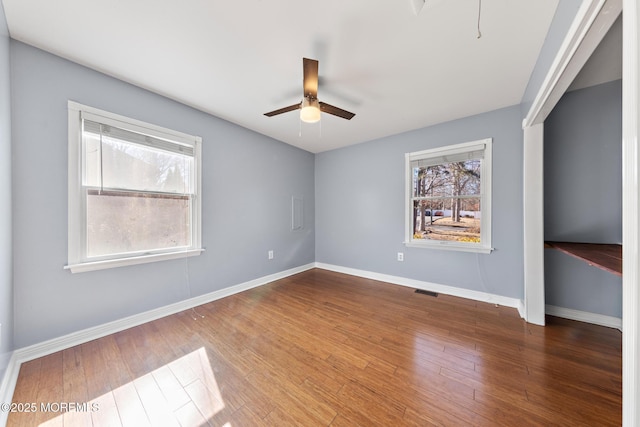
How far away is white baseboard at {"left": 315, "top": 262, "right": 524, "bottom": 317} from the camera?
2666 mm

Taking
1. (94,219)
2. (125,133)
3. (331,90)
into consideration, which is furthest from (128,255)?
(331,90)

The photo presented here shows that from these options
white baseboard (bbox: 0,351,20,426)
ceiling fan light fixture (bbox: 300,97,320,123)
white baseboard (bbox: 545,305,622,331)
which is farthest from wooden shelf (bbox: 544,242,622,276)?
white baseboard (bbox: 0,351,20,426)

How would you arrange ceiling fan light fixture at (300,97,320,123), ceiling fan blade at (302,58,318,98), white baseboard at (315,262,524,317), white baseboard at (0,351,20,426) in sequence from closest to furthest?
white baseboard at (0,351,20,426) < ceiling fan blade at (302,58,318,98) < ceiling fan light fixture at (300,97,320,123) < white baseboard at (315,262,524,317)

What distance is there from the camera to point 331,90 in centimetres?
234

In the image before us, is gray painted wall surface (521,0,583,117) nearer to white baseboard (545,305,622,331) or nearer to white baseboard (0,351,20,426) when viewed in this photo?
white baseboard (545,305,622,331)

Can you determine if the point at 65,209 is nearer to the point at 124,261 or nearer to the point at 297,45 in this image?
the point at 124,261

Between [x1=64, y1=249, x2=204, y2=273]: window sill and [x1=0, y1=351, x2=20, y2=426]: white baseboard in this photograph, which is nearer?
[x1=0, y1=351, x2=20, y2=426]: white baseboard

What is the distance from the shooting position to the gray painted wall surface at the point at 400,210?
2.67m

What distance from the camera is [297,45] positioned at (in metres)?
1.73

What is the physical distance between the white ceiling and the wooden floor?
2.51 m

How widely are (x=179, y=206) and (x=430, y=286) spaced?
3.65 metres

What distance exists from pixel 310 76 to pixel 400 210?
2.48 m

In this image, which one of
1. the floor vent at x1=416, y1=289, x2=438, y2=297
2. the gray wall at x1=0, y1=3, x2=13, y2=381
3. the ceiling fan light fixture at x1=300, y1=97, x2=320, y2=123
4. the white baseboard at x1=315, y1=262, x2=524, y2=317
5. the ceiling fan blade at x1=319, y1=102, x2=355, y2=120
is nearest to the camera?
the gray wall at x1=0, y1=3, x2=13, y2=381

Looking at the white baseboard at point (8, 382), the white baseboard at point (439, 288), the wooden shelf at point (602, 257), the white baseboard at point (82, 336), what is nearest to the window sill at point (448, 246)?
the white baseboard at point (439, 288)
